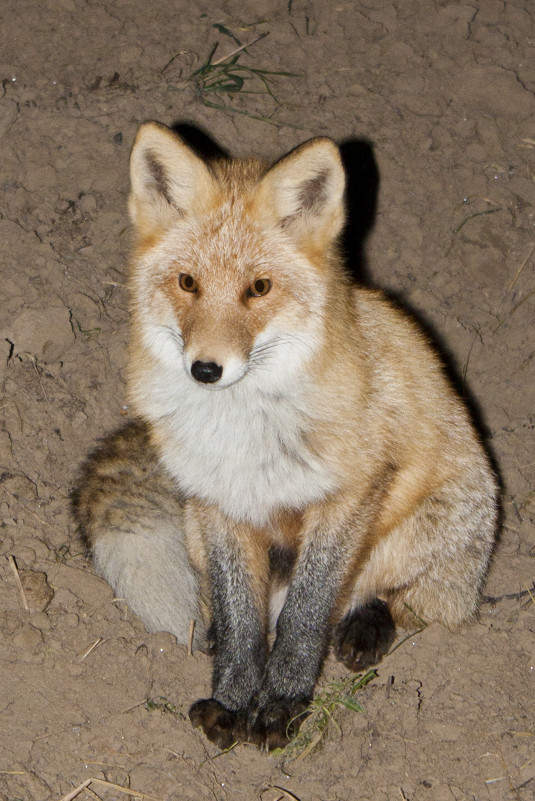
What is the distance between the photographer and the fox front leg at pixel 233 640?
3.71m

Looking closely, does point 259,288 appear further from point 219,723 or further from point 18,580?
point 18,580

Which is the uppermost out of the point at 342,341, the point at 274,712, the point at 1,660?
the point at 342,341

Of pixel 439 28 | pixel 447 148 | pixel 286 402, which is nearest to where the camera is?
pixel 286 402

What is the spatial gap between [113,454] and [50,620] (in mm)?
909

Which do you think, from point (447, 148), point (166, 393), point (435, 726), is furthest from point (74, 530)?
point (447, 148)

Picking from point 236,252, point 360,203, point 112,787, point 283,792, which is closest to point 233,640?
point 283,792

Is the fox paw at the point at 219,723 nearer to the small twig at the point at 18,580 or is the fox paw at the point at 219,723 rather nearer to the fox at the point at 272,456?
the fox at the point at 272,456

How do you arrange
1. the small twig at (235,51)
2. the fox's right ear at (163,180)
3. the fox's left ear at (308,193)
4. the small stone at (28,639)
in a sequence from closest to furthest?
1. the fox's left ear at (308,193)
2. the fox's right ear at (163,180)
3. the small stone at (28,639)
4. the small twig at (235,51)

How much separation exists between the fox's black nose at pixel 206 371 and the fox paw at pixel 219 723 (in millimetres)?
1610

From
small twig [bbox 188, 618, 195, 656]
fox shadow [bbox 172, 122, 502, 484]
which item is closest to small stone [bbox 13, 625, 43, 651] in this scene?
small twig [bbox 188, 618, 195, 656]

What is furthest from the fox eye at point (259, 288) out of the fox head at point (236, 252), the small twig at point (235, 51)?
the small twig at point (235, 51)

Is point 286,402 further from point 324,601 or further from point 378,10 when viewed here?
point 378,10

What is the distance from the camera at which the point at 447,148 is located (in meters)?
6.09

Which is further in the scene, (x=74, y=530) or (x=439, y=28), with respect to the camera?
(x=439, y=28)
